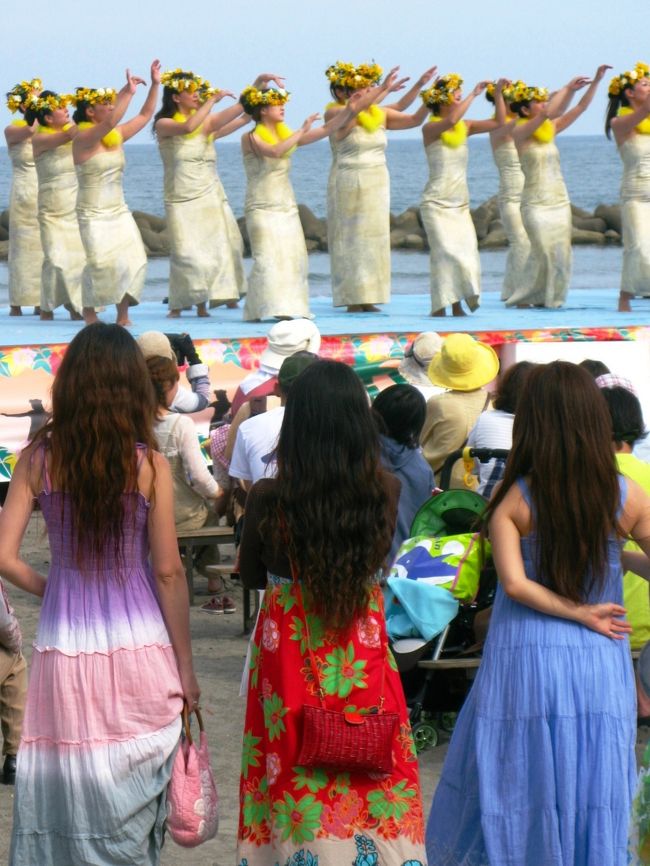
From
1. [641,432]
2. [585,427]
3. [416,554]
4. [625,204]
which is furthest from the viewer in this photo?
[625,204]

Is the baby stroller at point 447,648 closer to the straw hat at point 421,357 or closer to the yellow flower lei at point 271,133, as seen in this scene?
the straw hat at point 421,357

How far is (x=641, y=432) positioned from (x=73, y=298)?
8.09m

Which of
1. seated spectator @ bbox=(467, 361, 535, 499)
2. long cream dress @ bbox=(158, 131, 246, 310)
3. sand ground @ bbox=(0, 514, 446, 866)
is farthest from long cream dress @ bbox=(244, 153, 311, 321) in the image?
seated spectator @ bbox=(467, 361, 535, 499)

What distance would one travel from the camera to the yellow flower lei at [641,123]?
471 inches

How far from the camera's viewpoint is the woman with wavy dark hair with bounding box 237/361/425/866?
319cm

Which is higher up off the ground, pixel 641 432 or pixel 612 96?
pixel 612 96

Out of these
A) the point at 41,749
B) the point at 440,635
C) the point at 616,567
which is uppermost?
the point at 616,567

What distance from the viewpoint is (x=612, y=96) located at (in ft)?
39.2

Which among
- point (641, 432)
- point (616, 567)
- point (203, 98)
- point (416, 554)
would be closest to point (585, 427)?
point (616, 567)

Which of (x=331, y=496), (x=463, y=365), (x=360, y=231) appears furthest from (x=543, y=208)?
(x=331, y=496)

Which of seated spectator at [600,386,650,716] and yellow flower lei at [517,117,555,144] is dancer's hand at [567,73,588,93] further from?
seated spectator at [600,386,650,716]

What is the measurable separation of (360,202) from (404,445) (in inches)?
288

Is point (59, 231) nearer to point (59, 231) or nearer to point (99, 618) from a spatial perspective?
point (59, 231)

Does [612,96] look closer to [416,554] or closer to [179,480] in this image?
[179,480]
